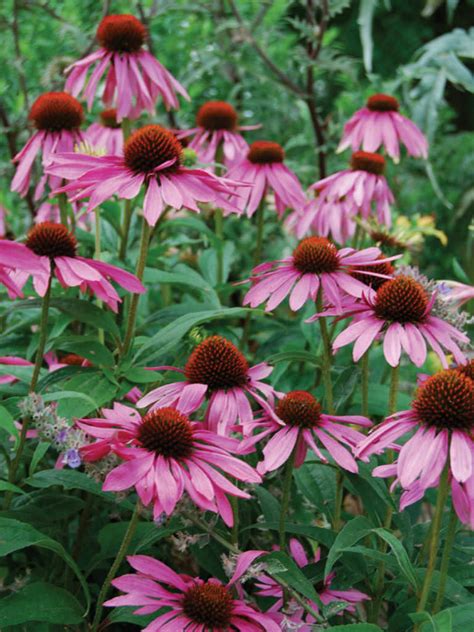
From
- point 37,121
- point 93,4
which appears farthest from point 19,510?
point 93,4

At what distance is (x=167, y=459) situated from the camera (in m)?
0.72

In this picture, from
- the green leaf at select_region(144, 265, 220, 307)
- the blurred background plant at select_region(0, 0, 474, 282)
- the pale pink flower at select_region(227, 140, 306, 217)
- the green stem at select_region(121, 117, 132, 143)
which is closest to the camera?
the green leaf at select_region(144, 265, 220, 307)

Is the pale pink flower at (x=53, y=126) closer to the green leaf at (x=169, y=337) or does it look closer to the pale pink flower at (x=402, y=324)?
the green leaf at (x=169, y=337)

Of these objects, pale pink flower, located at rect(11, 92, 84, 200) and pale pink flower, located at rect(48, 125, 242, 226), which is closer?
pale pink flower, located at rect(48, 125, 242, 226)

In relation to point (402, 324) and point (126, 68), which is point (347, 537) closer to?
point (402, 324)

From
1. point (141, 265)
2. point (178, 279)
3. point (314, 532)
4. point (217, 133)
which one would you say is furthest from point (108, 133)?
point (314, 532)

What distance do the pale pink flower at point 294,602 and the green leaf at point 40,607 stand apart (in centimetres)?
17

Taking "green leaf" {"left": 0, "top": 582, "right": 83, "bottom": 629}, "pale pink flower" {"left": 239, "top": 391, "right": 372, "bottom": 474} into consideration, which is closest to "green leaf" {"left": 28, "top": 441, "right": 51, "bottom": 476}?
"green leaf" {"left": 0, "top": 582, "right": 83, "bottom": 629}

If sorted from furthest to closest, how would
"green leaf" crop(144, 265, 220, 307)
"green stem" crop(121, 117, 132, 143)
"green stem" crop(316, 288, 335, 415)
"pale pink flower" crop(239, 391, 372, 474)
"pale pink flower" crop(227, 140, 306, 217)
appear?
"pale pink flower" crop(227, 140, 306, 217) < "green stem" crop(121, 117, 132, 143) < "green leaf" crop(144, 265, 220, 307) < "green stem" crop(316, 288, 335, 415) < "pale pink flower" crop(239, 391, 372, 474)

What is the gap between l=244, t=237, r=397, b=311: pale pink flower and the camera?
89cm

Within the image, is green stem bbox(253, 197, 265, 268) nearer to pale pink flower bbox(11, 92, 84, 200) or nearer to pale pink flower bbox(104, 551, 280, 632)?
pale pink flower bbox(11, 92, 84, 200)

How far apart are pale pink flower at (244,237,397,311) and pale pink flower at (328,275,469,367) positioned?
3 centimetres

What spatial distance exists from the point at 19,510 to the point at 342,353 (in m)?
0.63

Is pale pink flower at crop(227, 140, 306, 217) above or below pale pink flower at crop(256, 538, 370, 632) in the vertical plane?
above
